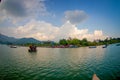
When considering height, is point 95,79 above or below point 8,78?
above

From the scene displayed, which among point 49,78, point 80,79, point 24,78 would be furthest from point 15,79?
point 80,79

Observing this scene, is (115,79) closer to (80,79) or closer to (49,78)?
(80,79)

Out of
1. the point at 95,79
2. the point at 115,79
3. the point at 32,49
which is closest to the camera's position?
the point at 95,79

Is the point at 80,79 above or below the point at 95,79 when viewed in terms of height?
below

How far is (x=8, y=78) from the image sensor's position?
2345 cm

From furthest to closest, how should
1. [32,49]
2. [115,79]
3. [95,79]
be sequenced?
[32,49] → [115,79] → [95,79]

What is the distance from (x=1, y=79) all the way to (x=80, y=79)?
15154 mm

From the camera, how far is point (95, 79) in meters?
10.7

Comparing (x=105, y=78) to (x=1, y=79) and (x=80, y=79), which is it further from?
(x=1, y=79)

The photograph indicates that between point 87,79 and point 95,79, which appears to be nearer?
point 95,79

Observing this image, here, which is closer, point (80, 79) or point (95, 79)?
point (95, 79)

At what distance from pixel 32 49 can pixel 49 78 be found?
7335 cm

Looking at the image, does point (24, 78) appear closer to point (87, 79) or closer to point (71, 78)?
point (71, 78)

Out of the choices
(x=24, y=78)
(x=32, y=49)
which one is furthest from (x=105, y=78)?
(x=32, y=49)
